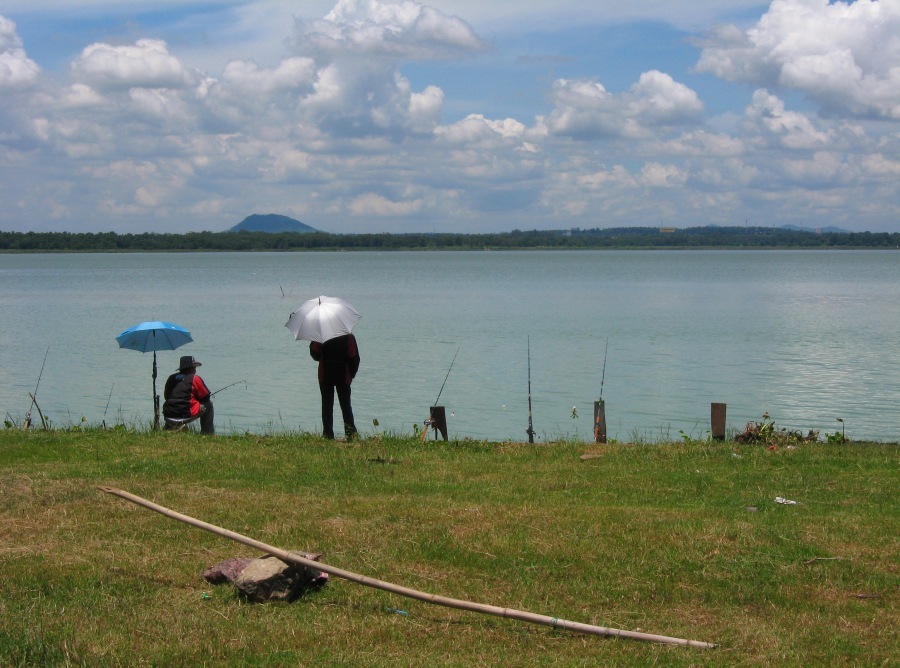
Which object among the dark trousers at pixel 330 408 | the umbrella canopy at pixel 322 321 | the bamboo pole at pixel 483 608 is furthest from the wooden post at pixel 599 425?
the bamboo pole at pixel 483 608

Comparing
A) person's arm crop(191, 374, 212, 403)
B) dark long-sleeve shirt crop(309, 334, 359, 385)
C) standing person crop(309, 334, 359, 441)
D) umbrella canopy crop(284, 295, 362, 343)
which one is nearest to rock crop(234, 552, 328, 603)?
umbrella canopy crop(284, 295, 362, 343)

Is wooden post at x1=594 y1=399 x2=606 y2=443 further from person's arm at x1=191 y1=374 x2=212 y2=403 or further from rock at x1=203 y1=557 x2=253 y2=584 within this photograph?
rock at x1=203 y1=557 x2=253 y2=584

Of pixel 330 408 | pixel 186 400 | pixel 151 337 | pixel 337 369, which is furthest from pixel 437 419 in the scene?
pixel 151 337

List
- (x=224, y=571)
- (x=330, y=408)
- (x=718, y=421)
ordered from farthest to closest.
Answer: (x=718, y=421)
(x=330, y=408)
(x=224, y=571)

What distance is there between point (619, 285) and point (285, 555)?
76083 millimetres

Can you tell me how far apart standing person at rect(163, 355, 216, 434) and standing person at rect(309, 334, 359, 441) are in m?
2.03

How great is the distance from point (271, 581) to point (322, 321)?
599cm

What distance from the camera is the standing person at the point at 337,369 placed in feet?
41.5

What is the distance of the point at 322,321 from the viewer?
1234cm

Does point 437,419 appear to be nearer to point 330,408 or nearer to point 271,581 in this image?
point 330,408

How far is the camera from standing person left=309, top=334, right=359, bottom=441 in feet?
41.5

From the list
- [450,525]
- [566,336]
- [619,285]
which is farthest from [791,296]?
[450,525]

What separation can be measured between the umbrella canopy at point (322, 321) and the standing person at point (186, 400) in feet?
7.09

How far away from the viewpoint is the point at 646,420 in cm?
2067
